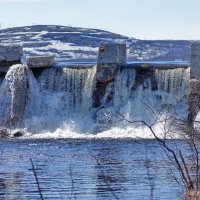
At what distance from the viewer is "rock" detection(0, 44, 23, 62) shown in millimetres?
55312

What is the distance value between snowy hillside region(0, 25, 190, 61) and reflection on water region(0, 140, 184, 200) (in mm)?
130520

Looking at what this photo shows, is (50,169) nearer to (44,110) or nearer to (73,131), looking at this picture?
(73,131)

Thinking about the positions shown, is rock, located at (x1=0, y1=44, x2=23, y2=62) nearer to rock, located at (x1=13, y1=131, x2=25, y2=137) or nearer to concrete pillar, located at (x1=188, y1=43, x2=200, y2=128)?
rock, located at (x1=13, y1=131, x2=25, y2=137)

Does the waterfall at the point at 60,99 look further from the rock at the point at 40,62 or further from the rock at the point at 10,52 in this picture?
the rock at the point at 10,52

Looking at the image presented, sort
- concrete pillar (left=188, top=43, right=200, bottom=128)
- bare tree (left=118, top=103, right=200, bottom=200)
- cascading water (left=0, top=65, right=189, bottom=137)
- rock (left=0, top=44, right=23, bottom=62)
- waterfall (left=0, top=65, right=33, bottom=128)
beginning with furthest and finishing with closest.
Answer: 1. rock (left=0, top=44, right=23, bottom=62)
2. waterfall (left=0, top=65, right=33, bottom=128)
3. cascading water (left=0, top=65, right=189, bottom=137)
4. concrete pillar (left=188, top=43, right=200, bottom=128)
5. bare tree (left=118, top=103, right=200, bottom=200)

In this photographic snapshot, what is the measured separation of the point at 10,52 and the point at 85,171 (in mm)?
29497

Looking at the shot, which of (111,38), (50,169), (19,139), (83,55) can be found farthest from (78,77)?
(111,38)

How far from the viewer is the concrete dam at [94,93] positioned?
49.7m

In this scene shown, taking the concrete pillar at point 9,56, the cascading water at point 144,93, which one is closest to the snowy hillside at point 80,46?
the concrete pillar at point 9,56

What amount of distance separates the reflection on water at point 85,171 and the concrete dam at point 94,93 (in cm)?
725

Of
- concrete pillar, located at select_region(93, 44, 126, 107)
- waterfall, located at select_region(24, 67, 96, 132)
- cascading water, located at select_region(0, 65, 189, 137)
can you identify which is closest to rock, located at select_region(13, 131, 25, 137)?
cascading water, located at select_region(0, 65, 189, 137)

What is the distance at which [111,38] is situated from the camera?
7849 inches

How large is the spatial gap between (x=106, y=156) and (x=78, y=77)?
19.2 meters

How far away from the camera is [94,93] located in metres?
52.0
